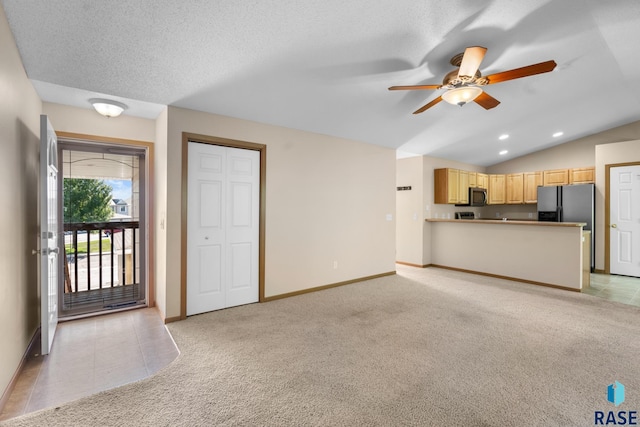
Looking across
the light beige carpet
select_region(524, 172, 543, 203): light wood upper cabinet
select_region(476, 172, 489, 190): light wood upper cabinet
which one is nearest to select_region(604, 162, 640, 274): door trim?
select_region(524, 172, 543, 203): light wood upper cabinet

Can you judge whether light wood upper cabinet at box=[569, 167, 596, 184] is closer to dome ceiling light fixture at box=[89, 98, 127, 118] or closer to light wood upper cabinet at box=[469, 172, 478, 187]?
light wood upper cabinet at box=[469, 172, 478, 187]

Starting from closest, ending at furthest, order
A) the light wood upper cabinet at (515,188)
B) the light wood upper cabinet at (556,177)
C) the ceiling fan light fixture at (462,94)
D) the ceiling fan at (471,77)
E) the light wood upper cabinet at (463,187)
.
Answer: the ceiling fan at (471,77) → the ceiling fan light fixture at (462,94) → the light wood upper cabinet at (556,177) → the light wood upper cabinet at (463,187) → the light wood upper cabinet at (515,188)

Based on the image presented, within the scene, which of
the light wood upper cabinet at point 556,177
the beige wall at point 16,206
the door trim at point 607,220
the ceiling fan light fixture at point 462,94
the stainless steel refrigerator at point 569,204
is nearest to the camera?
the beige wall at point 16,206

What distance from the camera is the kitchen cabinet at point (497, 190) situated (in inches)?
295

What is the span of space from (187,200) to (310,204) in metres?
1.74

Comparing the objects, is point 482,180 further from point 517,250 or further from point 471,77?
point 471,77

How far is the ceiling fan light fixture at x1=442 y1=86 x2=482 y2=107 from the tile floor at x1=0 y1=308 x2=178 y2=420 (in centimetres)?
359

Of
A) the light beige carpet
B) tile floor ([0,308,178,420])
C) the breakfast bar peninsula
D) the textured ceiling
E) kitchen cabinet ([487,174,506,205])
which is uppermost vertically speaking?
the textured ceiling

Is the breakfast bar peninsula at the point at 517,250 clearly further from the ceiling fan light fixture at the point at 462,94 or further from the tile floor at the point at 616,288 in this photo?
the ceiling fan light fixture at the point at 462,94

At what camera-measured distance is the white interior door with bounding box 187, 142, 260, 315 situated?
3.48 m

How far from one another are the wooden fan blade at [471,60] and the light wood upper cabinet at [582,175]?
576 cm

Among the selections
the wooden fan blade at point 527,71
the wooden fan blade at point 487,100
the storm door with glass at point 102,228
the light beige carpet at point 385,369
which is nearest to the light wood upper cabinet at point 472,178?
the light beige carpet at point 385,369

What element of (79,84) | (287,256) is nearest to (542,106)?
(287,256)

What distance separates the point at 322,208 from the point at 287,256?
0.94m
